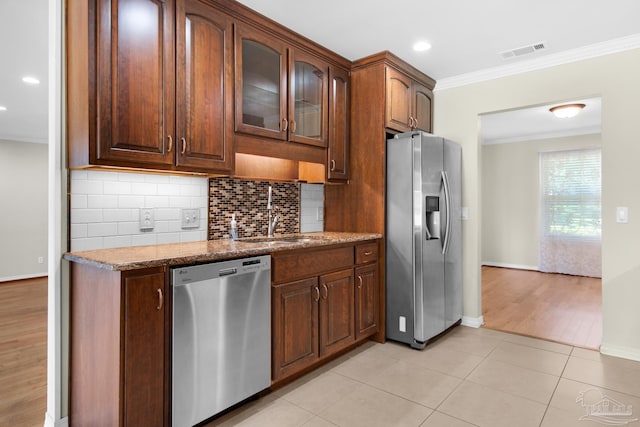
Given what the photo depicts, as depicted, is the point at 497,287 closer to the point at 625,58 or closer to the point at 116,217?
the point at 625,58

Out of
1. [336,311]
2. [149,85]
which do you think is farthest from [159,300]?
[336,311]

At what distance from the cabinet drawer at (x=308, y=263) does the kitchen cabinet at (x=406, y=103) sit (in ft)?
4.00

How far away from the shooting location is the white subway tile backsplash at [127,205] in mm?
2029

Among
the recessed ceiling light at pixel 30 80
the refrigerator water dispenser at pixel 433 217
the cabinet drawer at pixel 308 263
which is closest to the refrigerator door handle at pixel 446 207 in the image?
the refrigerator water dispenser at pixel 433 217

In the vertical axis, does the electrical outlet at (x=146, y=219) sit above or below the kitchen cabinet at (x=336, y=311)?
above

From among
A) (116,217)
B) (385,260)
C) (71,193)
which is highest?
(71,193)

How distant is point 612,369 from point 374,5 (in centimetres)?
306

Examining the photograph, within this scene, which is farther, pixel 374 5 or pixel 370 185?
pixel 370 185

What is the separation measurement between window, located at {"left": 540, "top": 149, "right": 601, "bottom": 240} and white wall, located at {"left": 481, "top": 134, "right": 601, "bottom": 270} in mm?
130

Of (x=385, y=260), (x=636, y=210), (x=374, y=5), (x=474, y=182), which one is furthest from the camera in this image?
(x=474, y=182)

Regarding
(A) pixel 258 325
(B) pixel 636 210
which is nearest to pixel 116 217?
(A) pixel 258 325

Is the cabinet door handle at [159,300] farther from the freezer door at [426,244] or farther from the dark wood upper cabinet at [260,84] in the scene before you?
the freezer door at [426,244]

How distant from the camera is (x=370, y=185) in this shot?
3.28m

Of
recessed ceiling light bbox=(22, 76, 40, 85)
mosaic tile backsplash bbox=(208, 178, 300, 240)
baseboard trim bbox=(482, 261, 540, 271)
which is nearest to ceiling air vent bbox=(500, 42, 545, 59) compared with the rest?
mosaic tile backsplash bbox=(208, 178, 300, 240)
